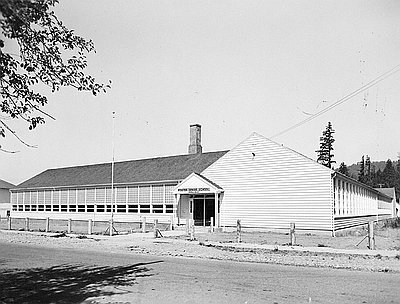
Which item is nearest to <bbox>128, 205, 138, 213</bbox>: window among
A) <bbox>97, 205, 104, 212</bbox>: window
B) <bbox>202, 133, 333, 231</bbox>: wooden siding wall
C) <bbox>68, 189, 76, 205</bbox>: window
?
<bbox>97, 205, 104, 212</bbox>: window

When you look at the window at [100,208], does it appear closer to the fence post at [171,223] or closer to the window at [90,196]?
the window at [90,196]

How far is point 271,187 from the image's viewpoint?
95.7ft

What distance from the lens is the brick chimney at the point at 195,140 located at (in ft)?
145

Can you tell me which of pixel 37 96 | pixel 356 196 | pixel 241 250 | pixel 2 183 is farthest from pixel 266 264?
pixel 2 183

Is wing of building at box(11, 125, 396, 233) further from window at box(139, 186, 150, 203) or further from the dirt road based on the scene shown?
the dirt road

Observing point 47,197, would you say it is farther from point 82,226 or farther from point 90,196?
point 82,226

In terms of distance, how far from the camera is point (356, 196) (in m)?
35.8

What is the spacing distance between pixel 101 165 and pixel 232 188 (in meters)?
21.1

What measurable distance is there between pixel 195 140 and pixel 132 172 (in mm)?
6426

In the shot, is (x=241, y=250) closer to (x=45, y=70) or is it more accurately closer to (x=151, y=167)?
(x=45, y=70)

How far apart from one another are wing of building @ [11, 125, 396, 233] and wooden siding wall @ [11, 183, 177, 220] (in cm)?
8

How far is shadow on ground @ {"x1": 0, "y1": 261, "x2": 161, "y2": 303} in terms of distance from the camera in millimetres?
8938

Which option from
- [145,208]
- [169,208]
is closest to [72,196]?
[145,208]

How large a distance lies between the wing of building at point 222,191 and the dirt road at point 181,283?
45.5 ft
